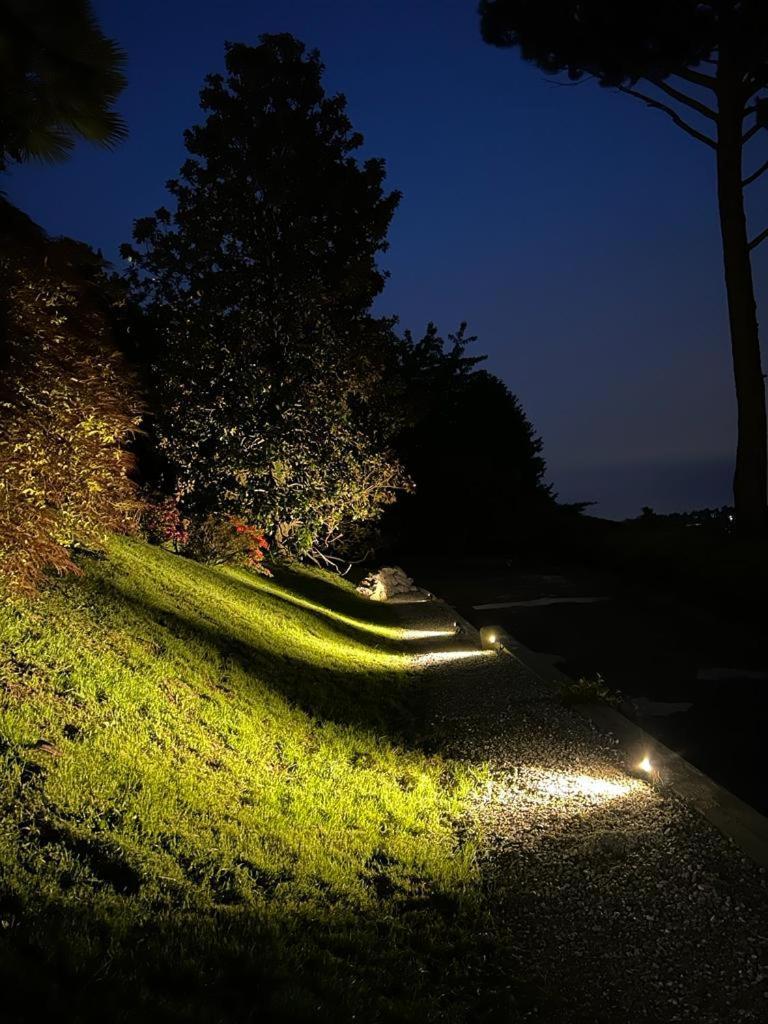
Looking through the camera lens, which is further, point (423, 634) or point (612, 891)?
point (423, 634)

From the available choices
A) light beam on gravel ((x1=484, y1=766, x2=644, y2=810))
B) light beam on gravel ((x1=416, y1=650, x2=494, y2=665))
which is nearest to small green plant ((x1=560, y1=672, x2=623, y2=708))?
light beam on gravel ((x1=484, y1=766, x2=644, y2=810))

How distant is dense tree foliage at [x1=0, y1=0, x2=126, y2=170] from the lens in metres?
4.89

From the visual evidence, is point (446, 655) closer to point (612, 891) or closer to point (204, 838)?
point (612, 891)

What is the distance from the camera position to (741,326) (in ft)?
56.9

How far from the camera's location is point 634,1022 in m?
2.85

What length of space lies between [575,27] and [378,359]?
432 inches

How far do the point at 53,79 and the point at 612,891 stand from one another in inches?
261

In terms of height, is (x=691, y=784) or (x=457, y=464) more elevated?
(x=457, y=464)

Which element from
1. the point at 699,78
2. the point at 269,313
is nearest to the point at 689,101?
the point at 699,78

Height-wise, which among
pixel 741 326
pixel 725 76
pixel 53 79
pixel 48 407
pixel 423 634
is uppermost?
pixel 725 76

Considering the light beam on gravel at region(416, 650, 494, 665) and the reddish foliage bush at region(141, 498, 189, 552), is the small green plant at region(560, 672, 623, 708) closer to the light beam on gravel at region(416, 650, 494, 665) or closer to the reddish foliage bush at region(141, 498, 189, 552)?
the light beam on gravel at region(416, 650, 494, 665)

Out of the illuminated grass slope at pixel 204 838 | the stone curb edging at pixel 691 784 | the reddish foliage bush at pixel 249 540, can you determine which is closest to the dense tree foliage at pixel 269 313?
the reddish foliage bush at pixel 249 540

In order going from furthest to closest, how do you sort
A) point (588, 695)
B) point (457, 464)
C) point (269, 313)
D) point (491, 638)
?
point (457, 464), point (269, 313), point (491, 638), point (588, 695)

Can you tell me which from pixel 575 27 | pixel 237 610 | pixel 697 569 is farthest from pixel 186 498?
pixel 575 27
